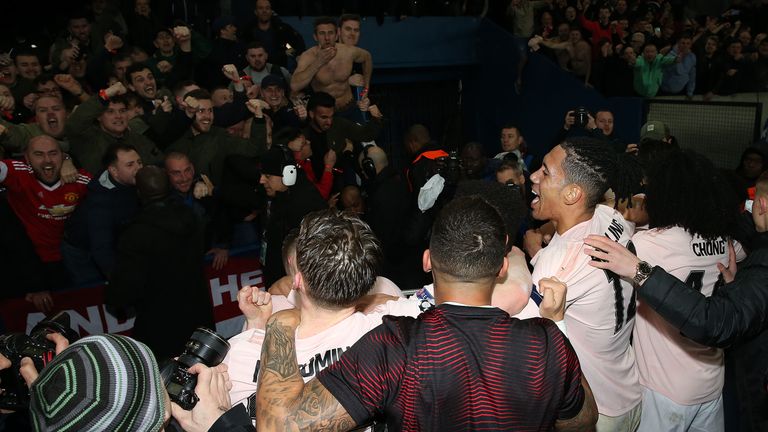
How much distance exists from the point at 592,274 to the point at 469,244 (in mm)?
919

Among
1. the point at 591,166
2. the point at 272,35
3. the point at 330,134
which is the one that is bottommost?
the point at 330,134

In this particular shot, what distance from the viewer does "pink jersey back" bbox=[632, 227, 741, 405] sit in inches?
104

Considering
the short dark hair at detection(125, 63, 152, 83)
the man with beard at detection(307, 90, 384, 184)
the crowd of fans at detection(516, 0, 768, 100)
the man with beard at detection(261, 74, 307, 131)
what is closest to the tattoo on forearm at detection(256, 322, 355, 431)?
the man with beard at detection(307, 90, 384, 184)

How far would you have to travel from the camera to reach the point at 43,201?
4.32 meters

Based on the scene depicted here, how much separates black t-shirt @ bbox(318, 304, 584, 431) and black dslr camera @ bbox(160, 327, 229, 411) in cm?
41

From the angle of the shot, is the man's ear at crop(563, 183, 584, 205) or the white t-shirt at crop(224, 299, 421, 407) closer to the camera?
the white t-shirt at crop(224, 299, 421, 407)

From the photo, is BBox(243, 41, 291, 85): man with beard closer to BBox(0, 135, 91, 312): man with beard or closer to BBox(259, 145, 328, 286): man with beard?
BBox(0, 135, 91, 312): man with beard

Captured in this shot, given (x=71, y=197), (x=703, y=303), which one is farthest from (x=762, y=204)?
(x=71, y=197)

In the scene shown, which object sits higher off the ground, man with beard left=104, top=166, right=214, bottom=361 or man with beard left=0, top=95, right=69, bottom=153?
man with beard left=0, top=95, right=69, bottom=153

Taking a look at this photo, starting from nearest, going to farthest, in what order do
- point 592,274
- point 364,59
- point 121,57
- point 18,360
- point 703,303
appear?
point 18,360, point 703,303, point 592,274, point 121,57, point 364,59

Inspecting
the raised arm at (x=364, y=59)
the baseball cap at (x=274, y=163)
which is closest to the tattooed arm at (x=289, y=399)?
the baseball cap at (x=274, y=163)

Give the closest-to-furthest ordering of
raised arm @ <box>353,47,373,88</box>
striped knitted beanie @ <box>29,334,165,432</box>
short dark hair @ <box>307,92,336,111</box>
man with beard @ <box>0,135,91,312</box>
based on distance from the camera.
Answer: striped knitted beanie @ <box>29,334,165,432</box> → man with beard @ <box>0,135,91,312</box> → short dark hair @ <box>307,92,336,111</box> → raised arm @ <box>353,47,373,88</box>

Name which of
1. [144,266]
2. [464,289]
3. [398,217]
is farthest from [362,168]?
[464,289]

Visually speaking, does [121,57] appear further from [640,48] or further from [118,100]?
[640,48]
